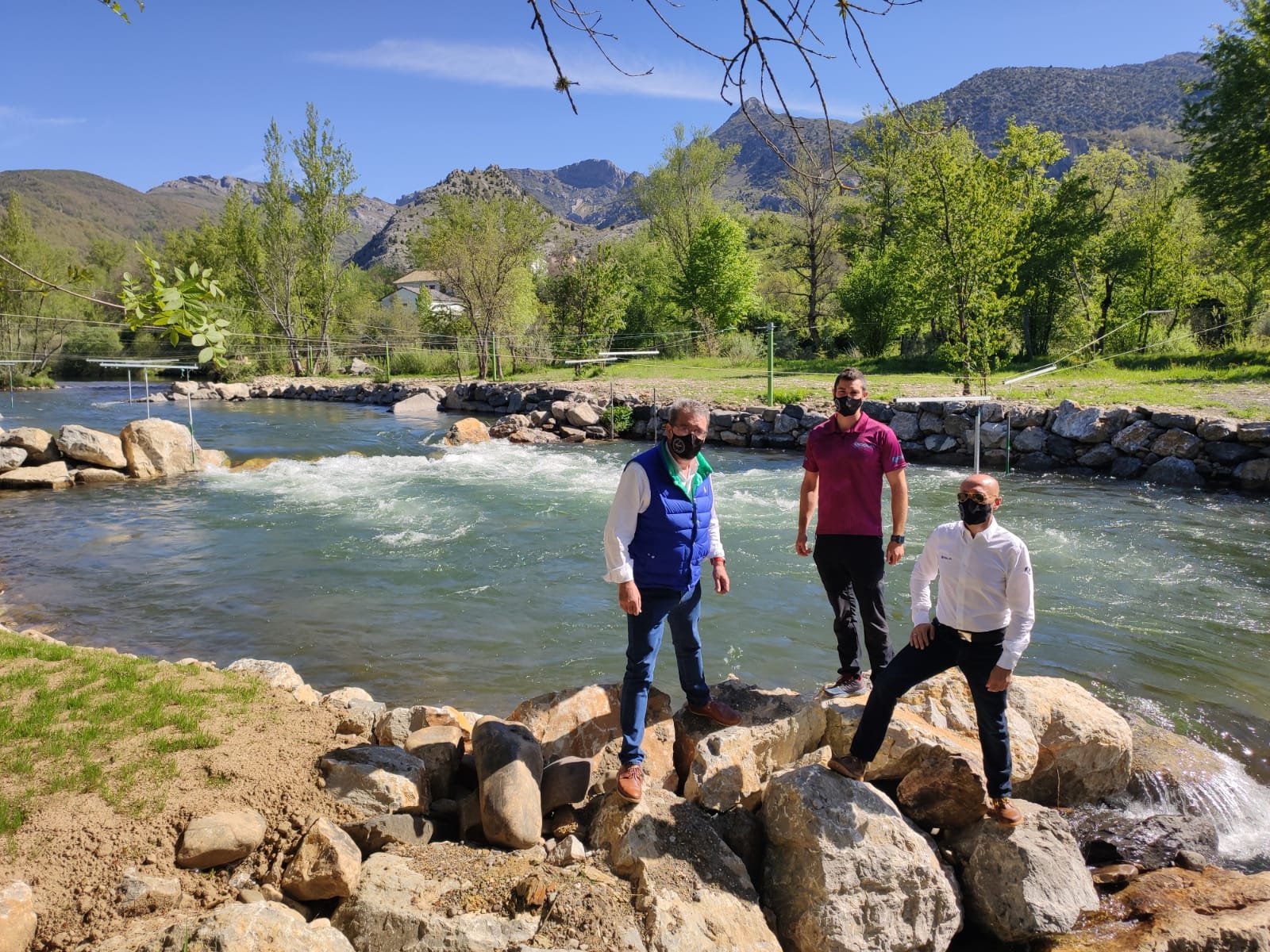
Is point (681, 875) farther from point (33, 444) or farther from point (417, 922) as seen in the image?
point (33, 444)

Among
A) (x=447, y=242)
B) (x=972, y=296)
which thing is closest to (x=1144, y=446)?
(x=972, y=296)

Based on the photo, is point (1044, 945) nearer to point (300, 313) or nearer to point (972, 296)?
point (972, 296)

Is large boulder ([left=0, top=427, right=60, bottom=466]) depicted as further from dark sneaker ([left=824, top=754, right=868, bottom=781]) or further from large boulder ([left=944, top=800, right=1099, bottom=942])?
large boulder ([left=944, top=800, right=1099, bottom=942])

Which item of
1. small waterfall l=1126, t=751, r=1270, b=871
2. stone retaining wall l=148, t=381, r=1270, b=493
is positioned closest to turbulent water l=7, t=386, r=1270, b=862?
small waterfall l=1126, t=751, r=1270, b=871

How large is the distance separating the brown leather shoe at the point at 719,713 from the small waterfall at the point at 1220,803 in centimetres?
227

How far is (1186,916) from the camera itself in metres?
3.42

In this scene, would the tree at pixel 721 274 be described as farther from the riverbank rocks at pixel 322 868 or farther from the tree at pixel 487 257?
the riverbank rocks at pixel 322 868

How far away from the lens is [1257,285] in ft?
87.1

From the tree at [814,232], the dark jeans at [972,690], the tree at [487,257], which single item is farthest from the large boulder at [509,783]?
the tree at [814,232]

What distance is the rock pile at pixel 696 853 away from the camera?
309 centimetres

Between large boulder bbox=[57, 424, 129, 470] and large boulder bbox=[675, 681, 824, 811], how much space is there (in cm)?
1508

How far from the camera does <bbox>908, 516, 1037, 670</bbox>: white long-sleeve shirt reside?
353 centimetres

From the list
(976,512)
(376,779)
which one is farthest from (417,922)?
(976,512)

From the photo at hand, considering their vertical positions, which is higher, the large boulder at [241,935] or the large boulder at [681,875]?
the large boulder at [241,935]
